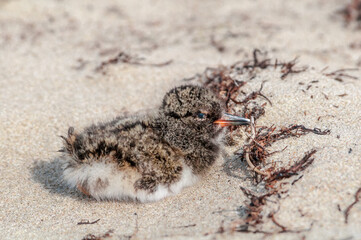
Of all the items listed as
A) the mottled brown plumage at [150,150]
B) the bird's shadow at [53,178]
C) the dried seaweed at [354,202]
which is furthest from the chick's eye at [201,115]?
the dried seaweed at [354,202]

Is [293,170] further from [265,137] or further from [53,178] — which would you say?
[53,178]

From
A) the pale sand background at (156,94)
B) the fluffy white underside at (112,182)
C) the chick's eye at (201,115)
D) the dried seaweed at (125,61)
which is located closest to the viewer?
the pale sand background at (156,94)

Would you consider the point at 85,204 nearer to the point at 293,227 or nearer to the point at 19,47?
the point at 293,227

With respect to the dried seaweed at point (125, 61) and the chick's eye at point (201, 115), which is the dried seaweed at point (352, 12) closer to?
the dried seaweed at point (125, 61)

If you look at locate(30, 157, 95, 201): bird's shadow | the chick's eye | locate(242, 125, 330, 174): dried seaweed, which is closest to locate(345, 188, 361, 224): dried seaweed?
locate(242, 125, 330, 174): dried seaweed

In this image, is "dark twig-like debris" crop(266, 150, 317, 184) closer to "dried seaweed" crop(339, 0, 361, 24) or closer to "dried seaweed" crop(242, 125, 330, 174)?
"dried seaweed" crop(242, 125, 330, 174)

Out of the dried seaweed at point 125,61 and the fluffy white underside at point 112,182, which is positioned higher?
the dried seaweed at point 125,61

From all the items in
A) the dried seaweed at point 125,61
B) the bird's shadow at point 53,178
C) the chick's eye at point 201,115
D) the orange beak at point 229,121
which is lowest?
the bird's shadow at point 53,178

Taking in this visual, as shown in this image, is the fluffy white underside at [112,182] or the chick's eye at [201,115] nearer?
the fluffy white underside at [112,182]
